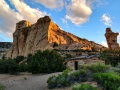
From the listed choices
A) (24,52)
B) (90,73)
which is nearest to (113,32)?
(24,52)

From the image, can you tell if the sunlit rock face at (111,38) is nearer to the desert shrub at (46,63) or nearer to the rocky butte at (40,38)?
the rocky butte at (40,38)

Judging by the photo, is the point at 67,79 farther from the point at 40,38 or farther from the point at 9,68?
the point at 40,38

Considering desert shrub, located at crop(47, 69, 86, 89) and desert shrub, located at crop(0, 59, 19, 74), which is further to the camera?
desert shrub, located at crop(0, 59, 19, 74)

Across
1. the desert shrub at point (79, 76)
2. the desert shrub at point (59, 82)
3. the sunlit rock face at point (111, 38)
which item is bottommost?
the desert shrub at point (59, 82)

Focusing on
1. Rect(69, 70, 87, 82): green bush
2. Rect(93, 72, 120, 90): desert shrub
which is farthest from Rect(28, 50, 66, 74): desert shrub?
Rect(93, 72, 120, 90): desert shrub

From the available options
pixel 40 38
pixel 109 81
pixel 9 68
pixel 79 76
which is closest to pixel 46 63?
pixel 9 68

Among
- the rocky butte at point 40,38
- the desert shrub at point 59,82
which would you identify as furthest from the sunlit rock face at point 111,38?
the desert shrub at point 59,82

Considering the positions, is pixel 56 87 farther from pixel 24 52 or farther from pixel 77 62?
pixel 24 52

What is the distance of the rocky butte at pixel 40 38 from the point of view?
179ft

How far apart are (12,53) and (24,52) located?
851 cm

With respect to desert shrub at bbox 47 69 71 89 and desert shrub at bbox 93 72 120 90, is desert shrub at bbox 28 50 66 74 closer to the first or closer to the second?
desert shrub at bbox 47 69 71 89

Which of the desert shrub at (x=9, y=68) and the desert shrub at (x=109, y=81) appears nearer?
the desert shrub at (x=109, y=81)

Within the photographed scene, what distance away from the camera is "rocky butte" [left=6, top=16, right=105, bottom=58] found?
54.7m

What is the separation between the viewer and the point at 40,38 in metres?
59.3
